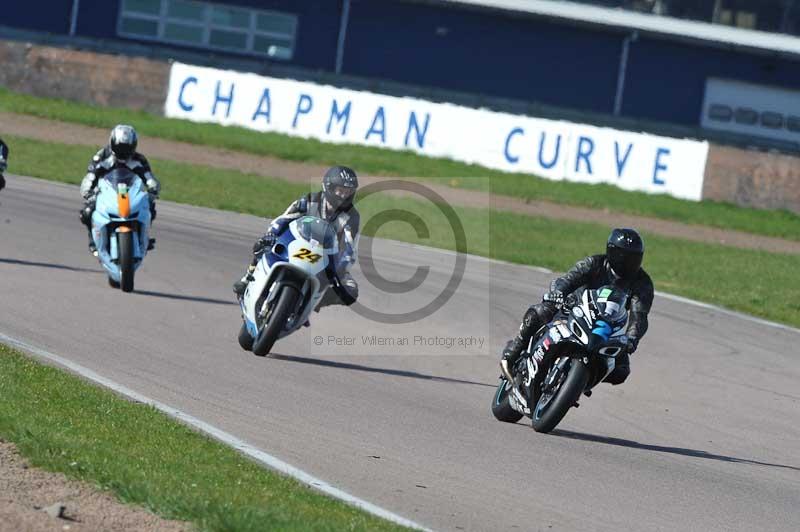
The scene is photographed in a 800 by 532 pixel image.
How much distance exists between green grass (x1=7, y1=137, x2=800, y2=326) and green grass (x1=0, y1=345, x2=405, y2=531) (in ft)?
39.4

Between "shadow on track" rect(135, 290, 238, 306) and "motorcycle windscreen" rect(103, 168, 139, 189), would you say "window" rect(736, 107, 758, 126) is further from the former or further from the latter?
"motorcycle windscreen" rect(103, 168, 139, 189)

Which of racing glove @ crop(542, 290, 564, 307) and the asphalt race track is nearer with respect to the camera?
the asphalt race track

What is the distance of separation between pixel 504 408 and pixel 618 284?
1.24 metres

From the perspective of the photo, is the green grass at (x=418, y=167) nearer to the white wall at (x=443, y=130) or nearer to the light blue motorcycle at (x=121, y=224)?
the white wall at (x=443, y=130)

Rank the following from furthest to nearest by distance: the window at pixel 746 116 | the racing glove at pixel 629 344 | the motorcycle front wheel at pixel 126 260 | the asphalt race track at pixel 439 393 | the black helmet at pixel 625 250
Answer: the window at pixel 746 116
the motorcycle front wheel at pixel 126 260
the black helmet at pixel 625 250
the racing glove at pixel 629 344
the asphalt race track at pixel 439 393

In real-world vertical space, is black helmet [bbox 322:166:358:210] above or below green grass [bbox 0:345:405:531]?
above

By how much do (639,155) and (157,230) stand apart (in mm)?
11704

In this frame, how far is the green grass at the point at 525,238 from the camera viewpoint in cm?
2046

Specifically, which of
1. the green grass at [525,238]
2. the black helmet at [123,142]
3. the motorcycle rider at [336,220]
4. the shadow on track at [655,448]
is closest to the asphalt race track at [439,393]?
the shadow on track at [655,448]

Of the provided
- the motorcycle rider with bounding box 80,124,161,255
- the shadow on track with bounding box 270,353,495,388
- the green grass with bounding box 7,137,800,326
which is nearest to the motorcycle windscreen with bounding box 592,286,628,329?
the shadow on track with bounding box 270,353,495,388

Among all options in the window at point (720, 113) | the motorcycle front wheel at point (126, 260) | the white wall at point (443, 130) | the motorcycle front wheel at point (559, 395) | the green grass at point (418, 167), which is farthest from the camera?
the window at point (720, 113)

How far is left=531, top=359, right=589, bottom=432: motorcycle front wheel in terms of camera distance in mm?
9367

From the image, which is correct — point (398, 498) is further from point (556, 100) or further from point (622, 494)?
point (556, 100)

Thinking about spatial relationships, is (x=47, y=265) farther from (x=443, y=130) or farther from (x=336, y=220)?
(x=443, y=130)
